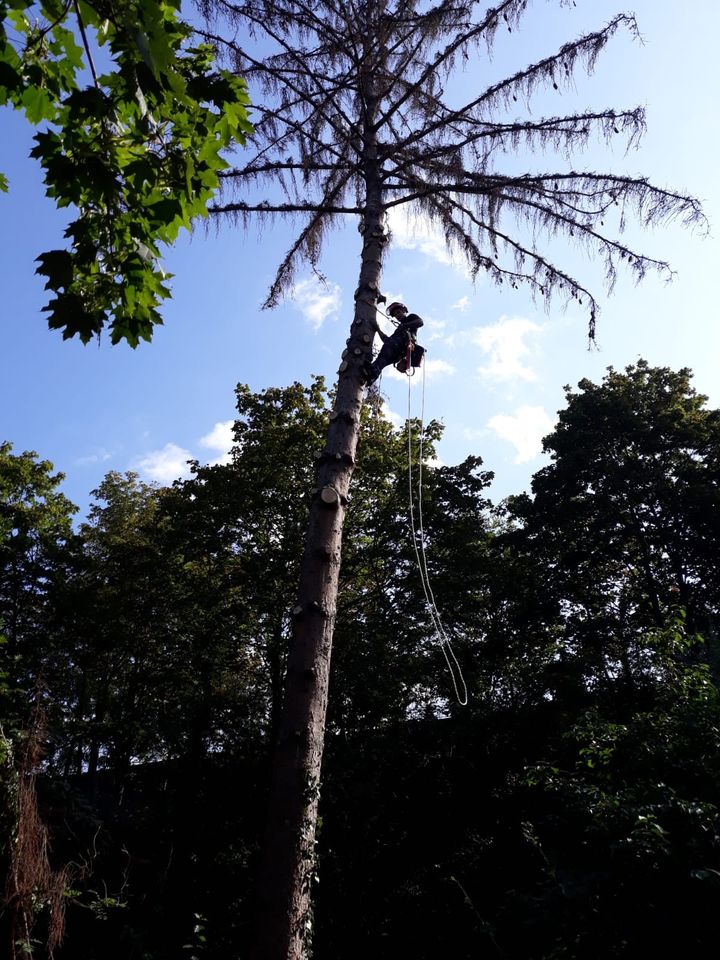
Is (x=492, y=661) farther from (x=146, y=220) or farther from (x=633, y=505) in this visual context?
(x=146, y=220)

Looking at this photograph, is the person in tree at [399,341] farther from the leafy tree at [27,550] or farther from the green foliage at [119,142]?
the leafy tree at [27,550]

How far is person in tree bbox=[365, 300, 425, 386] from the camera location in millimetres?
6000

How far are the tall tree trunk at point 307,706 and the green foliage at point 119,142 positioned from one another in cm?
189

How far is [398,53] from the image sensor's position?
7.37m

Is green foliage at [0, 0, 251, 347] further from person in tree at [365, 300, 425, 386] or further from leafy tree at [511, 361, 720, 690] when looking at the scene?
leafy tree at [511, 361, 720, 690]

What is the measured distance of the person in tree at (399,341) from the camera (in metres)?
6.00

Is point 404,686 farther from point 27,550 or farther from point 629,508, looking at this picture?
point 27,550

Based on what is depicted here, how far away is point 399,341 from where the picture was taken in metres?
6.06

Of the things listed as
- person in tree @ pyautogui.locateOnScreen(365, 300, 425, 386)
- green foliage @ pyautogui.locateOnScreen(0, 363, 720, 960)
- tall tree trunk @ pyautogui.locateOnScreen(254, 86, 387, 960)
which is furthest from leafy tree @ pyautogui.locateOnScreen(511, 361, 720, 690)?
tall tree trunk @ pyautogui.locateOnScreen(254, 86, 387, 960)

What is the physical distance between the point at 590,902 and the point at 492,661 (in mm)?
9987

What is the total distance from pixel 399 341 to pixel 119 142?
11.8 ft

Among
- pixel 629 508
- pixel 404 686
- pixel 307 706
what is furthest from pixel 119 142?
pixel 629 508

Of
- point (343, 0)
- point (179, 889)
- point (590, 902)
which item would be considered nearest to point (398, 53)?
point (343, 0)

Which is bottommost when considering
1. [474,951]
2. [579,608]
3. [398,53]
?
[474,951]
